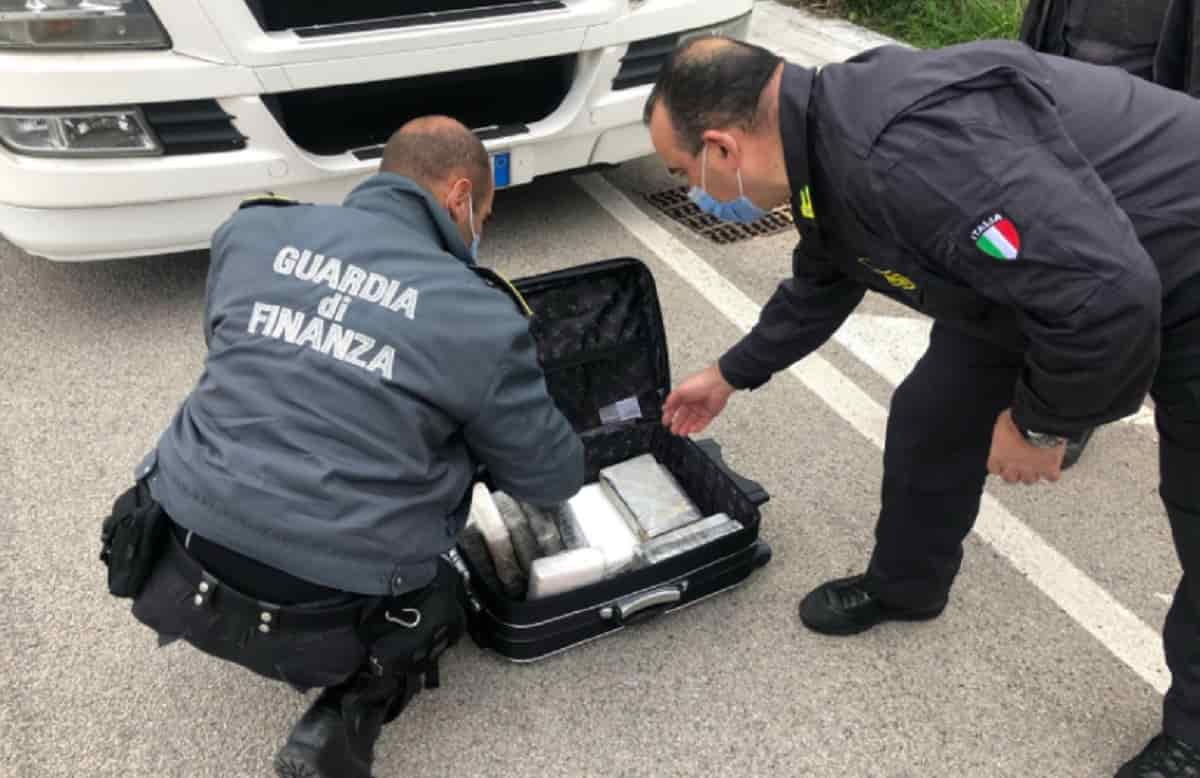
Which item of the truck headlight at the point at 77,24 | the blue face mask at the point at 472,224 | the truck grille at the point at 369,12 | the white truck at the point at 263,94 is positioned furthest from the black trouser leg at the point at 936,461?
the truck headlight at the point at 77,24

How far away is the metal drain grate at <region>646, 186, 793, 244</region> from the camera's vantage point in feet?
Result: 12.6

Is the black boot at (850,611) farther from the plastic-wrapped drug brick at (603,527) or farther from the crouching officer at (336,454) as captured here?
the crouching officer at (336,454)

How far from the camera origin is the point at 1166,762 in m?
1.83

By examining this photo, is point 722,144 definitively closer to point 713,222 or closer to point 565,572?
point 565,572

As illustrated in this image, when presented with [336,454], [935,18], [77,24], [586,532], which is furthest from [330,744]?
[935,18]

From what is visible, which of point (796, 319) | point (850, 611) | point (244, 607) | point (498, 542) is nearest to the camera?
point (244, 607)

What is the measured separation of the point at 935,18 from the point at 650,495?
498 centimetres

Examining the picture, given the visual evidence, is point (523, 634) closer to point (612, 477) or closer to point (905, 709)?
point (612, 477)

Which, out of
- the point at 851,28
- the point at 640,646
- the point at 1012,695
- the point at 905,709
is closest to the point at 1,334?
the point at 640,646

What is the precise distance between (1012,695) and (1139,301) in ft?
3.72

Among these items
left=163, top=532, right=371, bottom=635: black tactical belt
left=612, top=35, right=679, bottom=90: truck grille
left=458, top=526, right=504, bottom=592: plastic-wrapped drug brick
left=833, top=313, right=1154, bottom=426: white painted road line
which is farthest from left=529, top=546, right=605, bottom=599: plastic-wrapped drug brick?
left=612, top=35, right=679, bottom=90: truck grille

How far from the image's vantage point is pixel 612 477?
2451 millimetres

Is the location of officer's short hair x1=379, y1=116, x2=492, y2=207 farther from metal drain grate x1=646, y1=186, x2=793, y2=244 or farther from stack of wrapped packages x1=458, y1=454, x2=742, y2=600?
metal drain grate x1=646, y1=186, x2=793, y2=244

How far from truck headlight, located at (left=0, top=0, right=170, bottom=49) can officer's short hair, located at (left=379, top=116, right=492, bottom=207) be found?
1204mm
